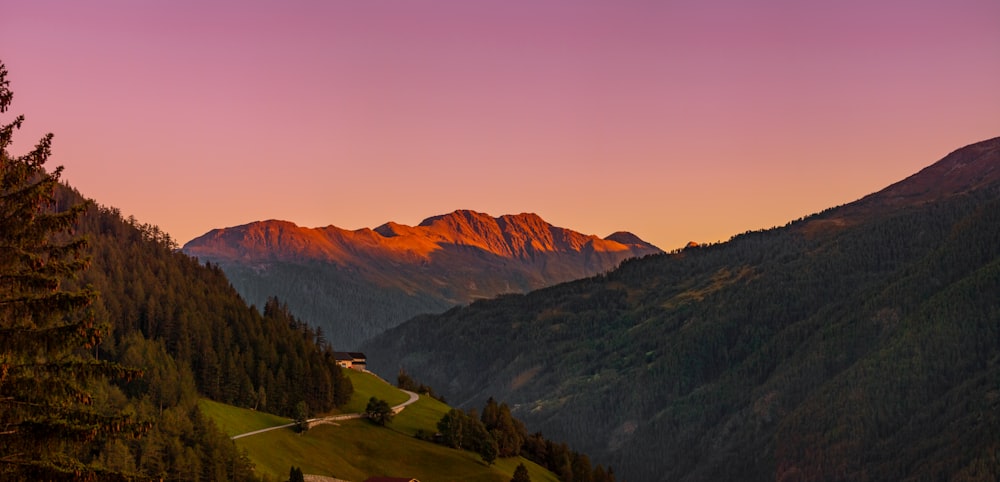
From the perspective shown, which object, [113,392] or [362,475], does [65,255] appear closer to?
[113,392]

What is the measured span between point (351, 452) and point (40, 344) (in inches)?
5756

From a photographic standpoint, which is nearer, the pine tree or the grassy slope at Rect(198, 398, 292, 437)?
the pine tree

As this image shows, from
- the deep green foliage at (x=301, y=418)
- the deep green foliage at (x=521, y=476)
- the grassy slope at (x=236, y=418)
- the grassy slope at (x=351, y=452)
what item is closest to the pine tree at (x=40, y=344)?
the grassy slope at (x=351, y=452)

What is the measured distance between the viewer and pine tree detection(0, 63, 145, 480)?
31734 mm

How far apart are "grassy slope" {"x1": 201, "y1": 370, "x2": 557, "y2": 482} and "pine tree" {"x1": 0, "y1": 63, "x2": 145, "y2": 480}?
374 feet

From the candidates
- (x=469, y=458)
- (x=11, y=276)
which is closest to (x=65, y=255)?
(x=11, y=276)

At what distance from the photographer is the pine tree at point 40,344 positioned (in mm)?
31734

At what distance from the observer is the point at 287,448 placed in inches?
6294

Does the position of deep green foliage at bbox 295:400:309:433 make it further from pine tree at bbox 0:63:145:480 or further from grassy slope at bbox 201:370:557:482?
pine tree at bbox 0:63:145:480

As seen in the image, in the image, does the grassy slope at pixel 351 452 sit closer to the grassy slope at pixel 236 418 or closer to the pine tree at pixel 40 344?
the grassy slope at pixel 236 418

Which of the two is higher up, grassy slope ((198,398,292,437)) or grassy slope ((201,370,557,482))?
grassy slope ((198,398,292,437))

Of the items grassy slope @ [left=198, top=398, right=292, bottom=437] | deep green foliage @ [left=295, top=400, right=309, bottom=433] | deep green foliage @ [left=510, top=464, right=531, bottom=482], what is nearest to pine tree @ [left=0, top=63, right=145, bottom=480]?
grassy slope @ [left=198, top=398, right=292, bottom=437]

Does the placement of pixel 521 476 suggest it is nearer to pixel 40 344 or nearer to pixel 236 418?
pixel 236 418

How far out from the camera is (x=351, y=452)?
173875mm
